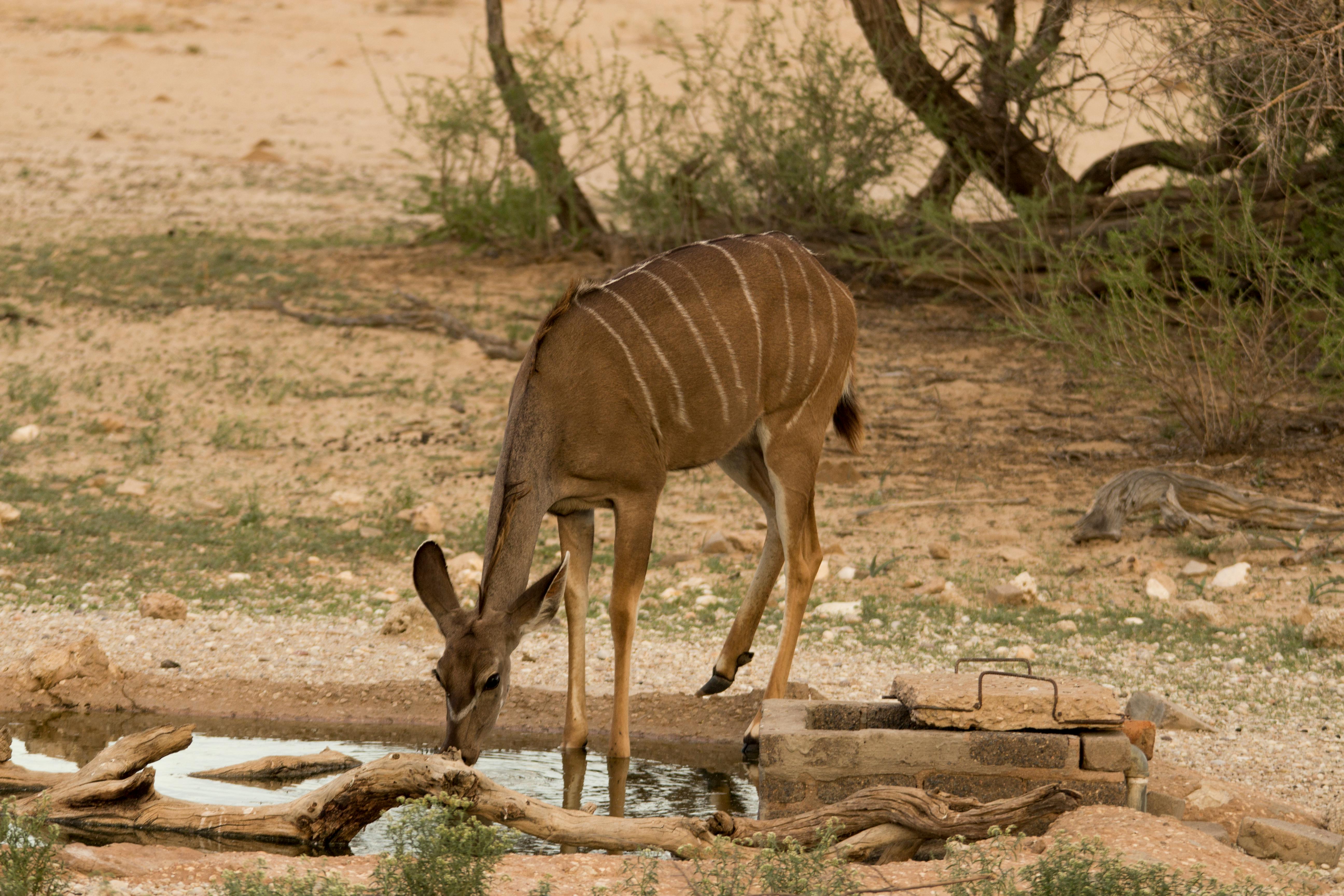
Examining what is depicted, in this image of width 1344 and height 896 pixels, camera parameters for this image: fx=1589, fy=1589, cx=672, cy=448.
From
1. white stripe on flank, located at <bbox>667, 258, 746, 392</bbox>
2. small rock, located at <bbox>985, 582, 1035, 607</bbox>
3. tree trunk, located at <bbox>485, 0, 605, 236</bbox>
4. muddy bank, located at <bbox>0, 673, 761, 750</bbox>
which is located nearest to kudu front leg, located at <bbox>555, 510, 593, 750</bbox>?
muddy bank, located at <bbox>0, 673, 761, 750</bbox>

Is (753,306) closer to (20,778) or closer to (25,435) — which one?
(20,778)

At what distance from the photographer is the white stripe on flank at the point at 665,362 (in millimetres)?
6105

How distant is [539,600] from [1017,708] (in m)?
1.58

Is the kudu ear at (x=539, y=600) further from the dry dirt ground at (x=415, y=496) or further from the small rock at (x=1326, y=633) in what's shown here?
the small rock at (x=1326, y=633)

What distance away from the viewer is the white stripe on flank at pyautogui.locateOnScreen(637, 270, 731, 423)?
20.5ft

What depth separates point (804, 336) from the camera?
263 inches

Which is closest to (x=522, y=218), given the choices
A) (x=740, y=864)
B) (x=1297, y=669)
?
(x=1297, y=669)

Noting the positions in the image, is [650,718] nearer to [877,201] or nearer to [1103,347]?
[1103,347]

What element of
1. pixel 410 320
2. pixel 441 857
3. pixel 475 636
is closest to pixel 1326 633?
pixel 475 636

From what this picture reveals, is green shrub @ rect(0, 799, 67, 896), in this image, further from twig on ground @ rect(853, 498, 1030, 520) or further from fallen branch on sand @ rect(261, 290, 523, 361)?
fallen branch on sand @ rect(261, 290, 523, 361)

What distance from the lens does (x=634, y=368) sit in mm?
5992

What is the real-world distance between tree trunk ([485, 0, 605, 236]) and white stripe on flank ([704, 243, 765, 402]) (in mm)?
8249

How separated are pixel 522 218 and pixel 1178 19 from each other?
7.35 metres

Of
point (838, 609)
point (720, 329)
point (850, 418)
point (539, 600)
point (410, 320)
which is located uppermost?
point (720, 329)
